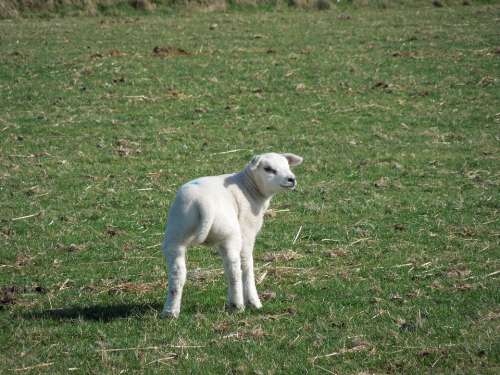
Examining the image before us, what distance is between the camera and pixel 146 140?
61.4ft

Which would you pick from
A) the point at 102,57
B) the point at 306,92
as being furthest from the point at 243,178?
the point at 102,57

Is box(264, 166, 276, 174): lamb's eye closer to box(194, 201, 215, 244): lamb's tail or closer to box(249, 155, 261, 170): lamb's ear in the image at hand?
box(249, 155, 261, 170): lamb's ear

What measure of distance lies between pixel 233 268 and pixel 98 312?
1640 mm

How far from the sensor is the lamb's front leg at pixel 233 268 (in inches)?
351

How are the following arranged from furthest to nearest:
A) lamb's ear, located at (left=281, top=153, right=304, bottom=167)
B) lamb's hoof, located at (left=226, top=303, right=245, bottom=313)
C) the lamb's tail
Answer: lamb's ear, located at (left=281, top=153, right=304, bottom=167) → lamb's hoof, located at (left=226, top=303, right=245, bottom=313) → the lamb's tail

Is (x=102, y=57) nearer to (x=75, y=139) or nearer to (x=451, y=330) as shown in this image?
(x=75, y=139)

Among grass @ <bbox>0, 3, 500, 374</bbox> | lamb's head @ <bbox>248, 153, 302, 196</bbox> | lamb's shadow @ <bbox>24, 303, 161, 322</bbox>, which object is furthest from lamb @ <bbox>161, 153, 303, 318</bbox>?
lamb's shadow @ <bbox>24, 303, 161, 322</bbox>

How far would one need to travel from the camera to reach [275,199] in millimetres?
14734

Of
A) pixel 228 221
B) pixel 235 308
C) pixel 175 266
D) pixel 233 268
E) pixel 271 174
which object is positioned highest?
pixel 271 174

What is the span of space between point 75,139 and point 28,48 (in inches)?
394

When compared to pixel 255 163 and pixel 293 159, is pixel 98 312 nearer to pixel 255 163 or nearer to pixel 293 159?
pixel 255 163

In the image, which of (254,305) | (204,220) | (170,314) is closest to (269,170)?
(204,220)

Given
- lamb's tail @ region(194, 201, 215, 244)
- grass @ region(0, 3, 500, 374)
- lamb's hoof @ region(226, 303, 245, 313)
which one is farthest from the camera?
lamb's hoof @ region(226, 303, 245, 313)

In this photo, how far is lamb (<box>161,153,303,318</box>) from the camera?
866 cm
